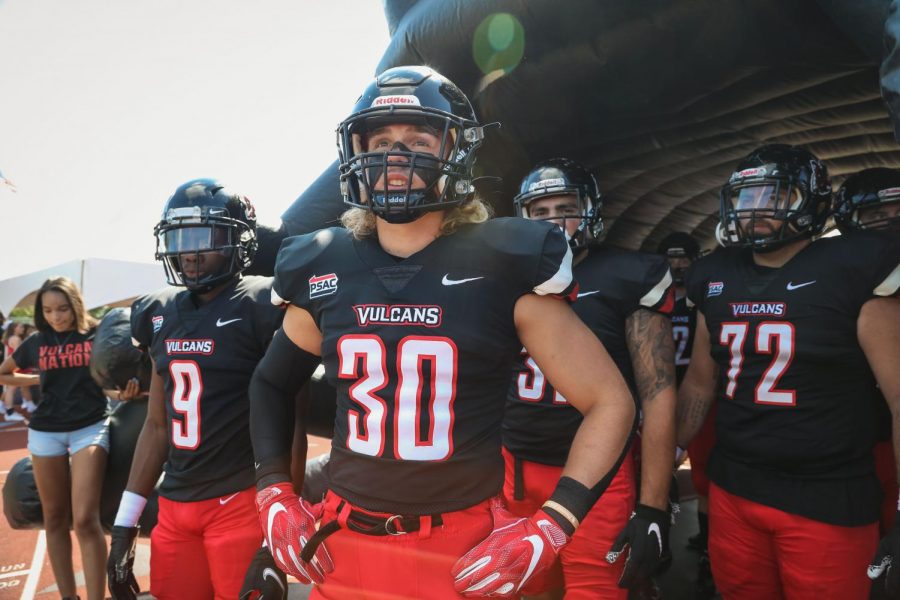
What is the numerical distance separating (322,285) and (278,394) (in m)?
0.45

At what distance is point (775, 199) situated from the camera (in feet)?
7.71

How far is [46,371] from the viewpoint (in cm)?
369

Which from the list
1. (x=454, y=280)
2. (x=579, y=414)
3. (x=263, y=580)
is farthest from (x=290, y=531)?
(x=579, y=414)

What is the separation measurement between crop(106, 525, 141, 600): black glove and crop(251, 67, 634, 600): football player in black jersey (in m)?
1.34

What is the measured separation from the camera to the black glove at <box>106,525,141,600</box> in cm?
236

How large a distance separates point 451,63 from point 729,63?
1504mm

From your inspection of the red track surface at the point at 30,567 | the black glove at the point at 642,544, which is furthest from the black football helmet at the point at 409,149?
the red track surface at the point at 30,567

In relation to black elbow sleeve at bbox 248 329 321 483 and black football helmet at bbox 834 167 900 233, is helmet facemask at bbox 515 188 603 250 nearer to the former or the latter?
black elbow sleeve at bbox 248 329 321 483

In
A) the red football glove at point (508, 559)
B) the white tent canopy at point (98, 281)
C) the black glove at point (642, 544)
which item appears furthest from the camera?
the white tent canopy at point (98, 281)

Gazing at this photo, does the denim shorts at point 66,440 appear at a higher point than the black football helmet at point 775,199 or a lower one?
lower

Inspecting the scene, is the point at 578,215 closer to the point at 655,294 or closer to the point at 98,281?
the point at 655,294

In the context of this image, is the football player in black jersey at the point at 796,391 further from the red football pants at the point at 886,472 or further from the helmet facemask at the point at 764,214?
the red football pants at the point at 886,472

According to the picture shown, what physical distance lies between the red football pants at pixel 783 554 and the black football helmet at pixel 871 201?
2008 millimetres

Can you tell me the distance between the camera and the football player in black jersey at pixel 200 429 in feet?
7.51
